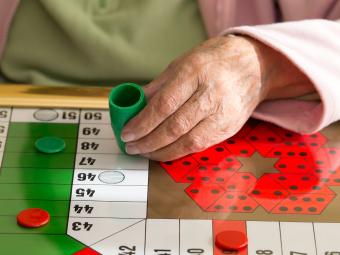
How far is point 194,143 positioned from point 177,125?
0.14ft

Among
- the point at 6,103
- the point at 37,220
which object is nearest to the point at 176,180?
the point at 37,220

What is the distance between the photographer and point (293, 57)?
115cm

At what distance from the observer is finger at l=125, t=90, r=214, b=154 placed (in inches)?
42.3

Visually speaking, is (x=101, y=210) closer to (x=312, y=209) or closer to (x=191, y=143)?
(x=191, y=143)

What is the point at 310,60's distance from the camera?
45.9 inches

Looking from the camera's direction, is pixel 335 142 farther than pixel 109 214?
Yes

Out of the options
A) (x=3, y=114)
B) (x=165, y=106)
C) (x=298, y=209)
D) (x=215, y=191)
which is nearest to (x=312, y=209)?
(x=298, y=209)

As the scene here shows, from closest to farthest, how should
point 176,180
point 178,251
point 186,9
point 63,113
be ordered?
1. point 178,251
2. point 176,180
3. point 63,113
4. point 186,9

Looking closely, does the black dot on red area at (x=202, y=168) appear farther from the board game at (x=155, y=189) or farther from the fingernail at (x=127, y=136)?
the fingernail at (x=127, y=136)

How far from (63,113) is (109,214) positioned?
0.24 m

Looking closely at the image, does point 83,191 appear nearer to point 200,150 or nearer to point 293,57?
point 200,150

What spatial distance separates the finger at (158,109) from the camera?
1.07 m

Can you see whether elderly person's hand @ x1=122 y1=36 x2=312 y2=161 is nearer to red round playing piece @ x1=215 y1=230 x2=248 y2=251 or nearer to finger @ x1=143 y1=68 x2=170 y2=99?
finger @ x1=143 y1=68 x2=170 y2=99

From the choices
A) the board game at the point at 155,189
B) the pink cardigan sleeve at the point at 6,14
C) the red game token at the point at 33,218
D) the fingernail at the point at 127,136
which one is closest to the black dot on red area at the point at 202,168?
the board game at the point at 155,189
